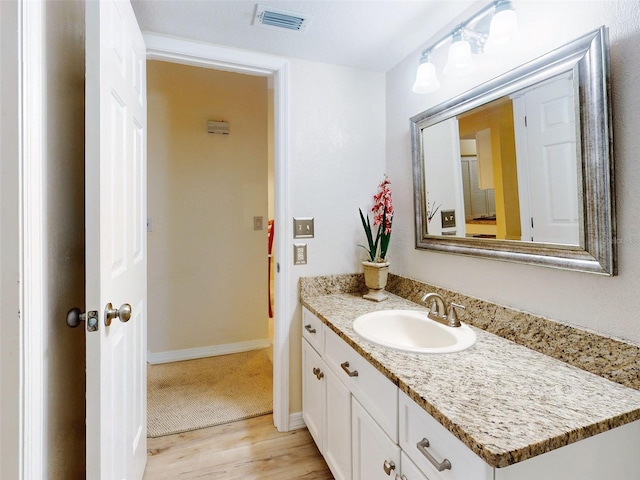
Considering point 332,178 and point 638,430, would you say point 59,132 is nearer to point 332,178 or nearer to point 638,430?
point 332,178

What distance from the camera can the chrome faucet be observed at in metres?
1.31

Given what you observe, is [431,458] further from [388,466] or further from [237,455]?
[237,455]

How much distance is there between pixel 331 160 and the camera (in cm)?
190

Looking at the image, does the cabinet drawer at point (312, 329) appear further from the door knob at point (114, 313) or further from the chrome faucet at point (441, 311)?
the door knob at point (114, 313)

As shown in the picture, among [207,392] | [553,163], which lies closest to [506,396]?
[553,163]

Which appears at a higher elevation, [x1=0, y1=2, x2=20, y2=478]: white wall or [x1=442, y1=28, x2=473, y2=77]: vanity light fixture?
[x1=442, y1=28, x2=473, y2=77]: vanity light fixture

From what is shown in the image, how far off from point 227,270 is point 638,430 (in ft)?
8.48

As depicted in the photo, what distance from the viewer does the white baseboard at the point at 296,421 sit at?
1.87 metres

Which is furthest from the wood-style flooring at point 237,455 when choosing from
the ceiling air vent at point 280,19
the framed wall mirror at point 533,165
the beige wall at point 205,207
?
the ceiling air vent at point 280,19

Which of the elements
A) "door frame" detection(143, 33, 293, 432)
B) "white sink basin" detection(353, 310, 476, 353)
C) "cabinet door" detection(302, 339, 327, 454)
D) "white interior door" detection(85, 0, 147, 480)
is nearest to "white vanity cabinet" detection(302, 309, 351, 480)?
"cabinet door" detection(302, 339, 327, 454)

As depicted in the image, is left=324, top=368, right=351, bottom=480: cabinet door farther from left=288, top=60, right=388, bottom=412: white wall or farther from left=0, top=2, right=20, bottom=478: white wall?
left=0, top=2, right=20, bottom=478: white wall

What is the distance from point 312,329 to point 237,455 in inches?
28.5

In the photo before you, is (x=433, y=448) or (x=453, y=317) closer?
(x=433, y=448)

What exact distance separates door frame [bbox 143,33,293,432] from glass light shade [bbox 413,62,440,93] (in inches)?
26.6
